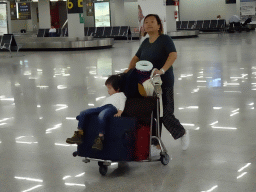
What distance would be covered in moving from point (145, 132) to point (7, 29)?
92.8 ft

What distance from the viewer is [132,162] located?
4.84 meters

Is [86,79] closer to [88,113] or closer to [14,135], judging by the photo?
[14,135]

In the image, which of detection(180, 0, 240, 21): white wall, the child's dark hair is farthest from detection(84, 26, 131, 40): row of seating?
the child's dark hair

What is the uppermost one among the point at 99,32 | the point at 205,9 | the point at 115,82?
the point at 205,9

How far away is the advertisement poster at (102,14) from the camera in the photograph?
40.3 metres

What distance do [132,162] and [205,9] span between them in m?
44.4

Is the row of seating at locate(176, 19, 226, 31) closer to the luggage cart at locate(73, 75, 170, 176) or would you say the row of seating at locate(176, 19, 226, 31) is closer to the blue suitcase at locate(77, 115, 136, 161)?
the luggage cart at locate(73, 75, 170, 176)

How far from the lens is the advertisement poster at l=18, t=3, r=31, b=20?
4762 centimetres

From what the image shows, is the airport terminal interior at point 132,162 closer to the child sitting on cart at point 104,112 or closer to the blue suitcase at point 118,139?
the blue suitcase at point 118,139

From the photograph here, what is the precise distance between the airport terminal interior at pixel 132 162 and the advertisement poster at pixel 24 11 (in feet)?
124

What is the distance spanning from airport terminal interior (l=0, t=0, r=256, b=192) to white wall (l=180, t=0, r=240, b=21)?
3571 centimetres

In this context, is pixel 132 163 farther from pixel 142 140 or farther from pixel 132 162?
pixel 142 140

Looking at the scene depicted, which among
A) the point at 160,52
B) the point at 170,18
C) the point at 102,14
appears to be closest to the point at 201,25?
the point at 102,14

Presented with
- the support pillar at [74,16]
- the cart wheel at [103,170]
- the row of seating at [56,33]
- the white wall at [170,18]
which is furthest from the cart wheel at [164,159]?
the row of seating at [56,33]
